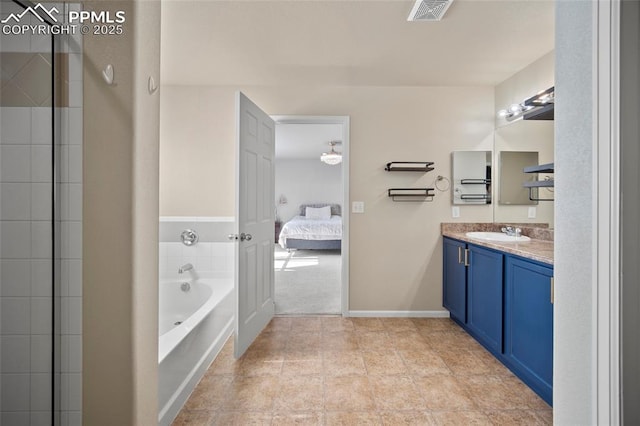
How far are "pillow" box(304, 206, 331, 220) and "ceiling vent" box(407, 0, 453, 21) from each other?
653cm

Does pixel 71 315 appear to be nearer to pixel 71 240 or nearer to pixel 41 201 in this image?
pixel 71 240

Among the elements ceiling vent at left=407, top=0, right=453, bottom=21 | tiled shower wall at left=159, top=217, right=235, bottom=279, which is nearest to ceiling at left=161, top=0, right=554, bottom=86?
ceiling vent at left=407, top=0, right=453, bottom=21

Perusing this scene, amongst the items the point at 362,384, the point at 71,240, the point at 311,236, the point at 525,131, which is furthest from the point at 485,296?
the point at 311,236

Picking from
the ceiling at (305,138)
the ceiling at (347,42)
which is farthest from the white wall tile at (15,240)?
the ceiling at (305,138)

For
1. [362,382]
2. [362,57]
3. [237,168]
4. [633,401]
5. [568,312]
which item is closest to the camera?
[633,401]

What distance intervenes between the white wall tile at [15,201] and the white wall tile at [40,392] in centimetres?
52

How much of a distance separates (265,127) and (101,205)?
209cm

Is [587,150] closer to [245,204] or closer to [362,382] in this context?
[362,382]

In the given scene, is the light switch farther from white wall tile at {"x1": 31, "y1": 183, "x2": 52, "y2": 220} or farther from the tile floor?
white wall tile at {"x1": 31, "y1": 183, "x2": 52, "y2": 220}

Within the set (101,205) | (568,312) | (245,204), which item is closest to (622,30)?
(568,312)

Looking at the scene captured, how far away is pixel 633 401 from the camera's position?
3.00 ft

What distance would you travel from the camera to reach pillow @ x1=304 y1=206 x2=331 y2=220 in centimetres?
855

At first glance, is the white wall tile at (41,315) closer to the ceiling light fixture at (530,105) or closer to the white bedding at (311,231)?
the ceiling light fixture at (530,105)

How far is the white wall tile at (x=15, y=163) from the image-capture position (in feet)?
3.17
